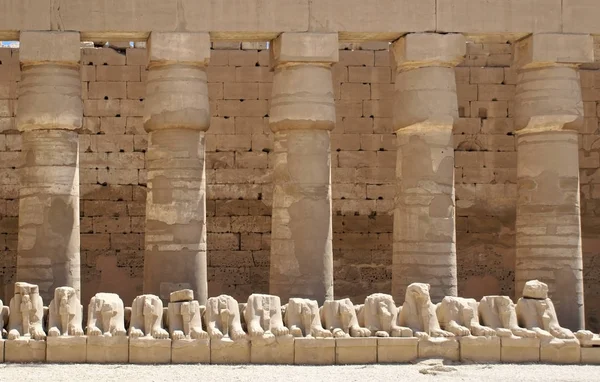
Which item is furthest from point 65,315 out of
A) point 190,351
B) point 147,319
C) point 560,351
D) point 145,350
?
point 560,351

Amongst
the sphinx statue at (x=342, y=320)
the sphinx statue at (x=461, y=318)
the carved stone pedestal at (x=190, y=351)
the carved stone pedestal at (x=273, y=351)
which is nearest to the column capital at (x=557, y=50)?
the sphinx statue at (x=461, y=318)

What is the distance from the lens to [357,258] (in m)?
20.3

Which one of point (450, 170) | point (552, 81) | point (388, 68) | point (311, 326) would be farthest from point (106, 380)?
point (388, 68)

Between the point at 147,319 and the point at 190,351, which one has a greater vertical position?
the point at 147,319

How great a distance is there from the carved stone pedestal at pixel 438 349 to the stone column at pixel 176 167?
12.5 ft

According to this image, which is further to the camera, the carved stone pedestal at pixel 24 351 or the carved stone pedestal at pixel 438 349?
the carved stone pedestal at pixel 438 349

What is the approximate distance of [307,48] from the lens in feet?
52.6

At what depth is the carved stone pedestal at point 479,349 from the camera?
43.8 ft

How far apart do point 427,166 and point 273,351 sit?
4.39 m

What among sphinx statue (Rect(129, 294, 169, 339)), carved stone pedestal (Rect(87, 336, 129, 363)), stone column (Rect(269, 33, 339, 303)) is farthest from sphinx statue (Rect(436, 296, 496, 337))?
carved stone pedestal (Rect(87, 336, 129, 363))

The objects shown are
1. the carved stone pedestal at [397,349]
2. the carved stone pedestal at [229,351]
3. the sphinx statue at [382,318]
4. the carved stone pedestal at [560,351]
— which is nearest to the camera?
the carved stone pedestal at [229,351]

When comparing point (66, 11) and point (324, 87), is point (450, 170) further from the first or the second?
point (66, 11)

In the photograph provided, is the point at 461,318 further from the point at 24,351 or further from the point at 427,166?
the point at 24,351

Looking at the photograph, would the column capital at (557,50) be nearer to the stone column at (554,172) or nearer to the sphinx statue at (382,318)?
the stone column at (554,172)
